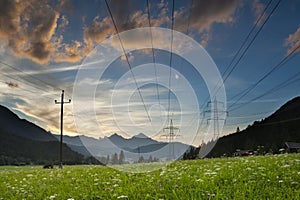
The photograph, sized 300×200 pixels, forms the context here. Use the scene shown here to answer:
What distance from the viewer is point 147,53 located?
2144 centimetres

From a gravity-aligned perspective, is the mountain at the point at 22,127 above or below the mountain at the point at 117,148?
above

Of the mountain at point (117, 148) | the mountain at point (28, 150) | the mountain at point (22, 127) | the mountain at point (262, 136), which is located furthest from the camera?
the mountain at point (22, 127)

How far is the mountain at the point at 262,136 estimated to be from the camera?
77438mm

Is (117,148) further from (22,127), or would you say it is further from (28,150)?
(22,127)

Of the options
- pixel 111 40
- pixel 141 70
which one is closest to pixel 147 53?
pixel 141 70

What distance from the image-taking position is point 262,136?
295 ft

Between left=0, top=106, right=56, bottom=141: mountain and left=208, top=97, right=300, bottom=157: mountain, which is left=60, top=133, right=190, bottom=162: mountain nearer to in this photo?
left=208, top=97, right=300, bottom=157: mountain

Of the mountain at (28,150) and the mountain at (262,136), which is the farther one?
the mountain at (28,150)

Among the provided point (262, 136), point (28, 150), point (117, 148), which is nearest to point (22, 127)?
point (28, 150)

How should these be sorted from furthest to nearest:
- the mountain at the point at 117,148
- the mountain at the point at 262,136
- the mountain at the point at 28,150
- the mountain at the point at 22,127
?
1. the mountain at the point at 22,127
2. the mountain at the point at 28,150
3. the mountain at the point at 262,136
4. the mountain at the point at 117,148

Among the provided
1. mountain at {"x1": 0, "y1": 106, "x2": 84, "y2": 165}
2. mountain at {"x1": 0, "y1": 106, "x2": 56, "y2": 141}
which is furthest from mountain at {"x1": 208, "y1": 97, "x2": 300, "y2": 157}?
mountain at {"x1": 0, "y1": 106, "x2": 56, "y2": 141}

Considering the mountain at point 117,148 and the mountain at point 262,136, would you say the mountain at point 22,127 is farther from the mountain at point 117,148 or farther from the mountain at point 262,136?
the mountain at point 117,148

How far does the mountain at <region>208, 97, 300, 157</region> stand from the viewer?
77.4 m

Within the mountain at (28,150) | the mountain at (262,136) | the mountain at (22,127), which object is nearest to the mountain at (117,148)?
the mountain at (262,136)
